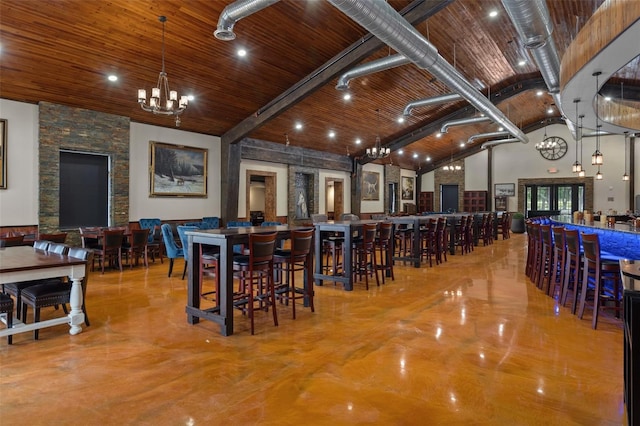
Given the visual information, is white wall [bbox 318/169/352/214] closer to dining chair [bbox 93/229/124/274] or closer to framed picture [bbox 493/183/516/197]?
framed picture [bbox 493/183/516/197]

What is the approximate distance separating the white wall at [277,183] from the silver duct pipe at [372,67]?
4349 mm

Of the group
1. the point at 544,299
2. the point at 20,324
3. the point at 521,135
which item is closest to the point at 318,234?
the point at 544,299

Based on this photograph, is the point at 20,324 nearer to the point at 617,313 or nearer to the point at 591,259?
the point at 591,259

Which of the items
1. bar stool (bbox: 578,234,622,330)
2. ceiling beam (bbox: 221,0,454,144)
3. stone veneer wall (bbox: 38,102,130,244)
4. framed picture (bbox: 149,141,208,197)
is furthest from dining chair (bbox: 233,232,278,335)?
framed picture (bbox: 149,141,208,197)

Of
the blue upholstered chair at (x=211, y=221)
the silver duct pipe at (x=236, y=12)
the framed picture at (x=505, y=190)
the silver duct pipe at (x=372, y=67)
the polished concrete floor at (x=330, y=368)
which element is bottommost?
the polished concrete floor at (x=330, y=368)

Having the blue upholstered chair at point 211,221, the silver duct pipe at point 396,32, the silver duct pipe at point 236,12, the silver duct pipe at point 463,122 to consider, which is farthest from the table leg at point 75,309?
the silver duct pipe at point 463,122

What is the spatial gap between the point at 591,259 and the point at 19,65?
856cm

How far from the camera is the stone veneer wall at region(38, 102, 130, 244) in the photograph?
23.7 feet

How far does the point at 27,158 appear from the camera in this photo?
23.5 ft

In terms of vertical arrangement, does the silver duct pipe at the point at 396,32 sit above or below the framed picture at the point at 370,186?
above

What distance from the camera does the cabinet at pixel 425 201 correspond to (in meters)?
19.9

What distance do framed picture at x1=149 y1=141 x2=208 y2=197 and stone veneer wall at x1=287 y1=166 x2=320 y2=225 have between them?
327 cm

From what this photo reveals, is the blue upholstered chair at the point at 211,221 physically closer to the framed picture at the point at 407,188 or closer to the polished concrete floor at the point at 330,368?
the polished concrete floor at the point at 330,368

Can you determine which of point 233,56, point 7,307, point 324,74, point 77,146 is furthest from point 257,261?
point 77,146
